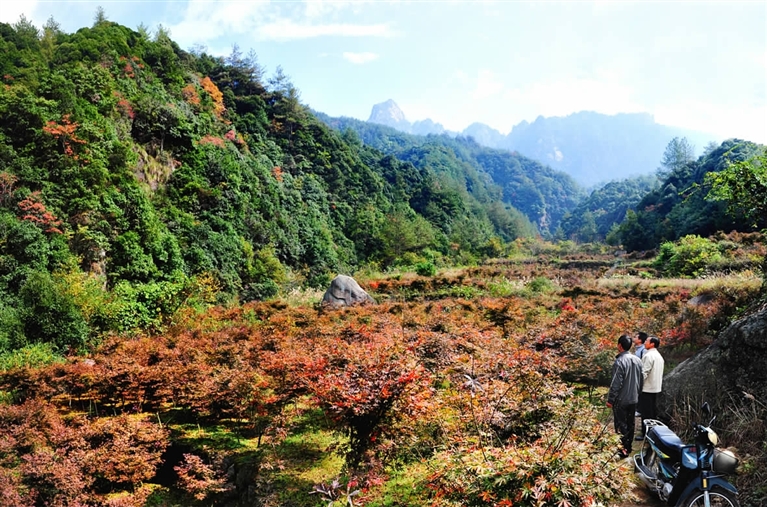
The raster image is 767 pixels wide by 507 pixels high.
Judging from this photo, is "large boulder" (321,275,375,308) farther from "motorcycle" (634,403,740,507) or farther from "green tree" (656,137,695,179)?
"green tree" (656,137,695,179)

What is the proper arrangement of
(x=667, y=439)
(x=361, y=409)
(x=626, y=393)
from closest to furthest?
(x=667, y=439) → (x=361, y=409) → (x=626, y=393)

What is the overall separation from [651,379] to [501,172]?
14519 centimetres

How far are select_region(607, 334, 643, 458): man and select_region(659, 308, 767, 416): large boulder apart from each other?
2.43 ft

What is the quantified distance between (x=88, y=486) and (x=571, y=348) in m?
7.14

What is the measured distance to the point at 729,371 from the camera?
5.15 m

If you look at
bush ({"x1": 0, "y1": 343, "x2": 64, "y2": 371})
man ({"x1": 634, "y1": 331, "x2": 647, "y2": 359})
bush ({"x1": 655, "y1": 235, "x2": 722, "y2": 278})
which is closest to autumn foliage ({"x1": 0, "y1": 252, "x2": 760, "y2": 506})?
man ({"x1": 634, "y1": 331, "x2": 647, "y2": 359})

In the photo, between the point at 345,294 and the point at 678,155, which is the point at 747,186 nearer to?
the point at 345,294

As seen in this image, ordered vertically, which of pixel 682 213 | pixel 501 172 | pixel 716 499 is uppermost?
pixel 501 172

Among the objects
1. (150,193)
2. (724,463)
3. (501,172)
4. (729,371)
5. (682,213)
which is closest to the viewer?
(724,463)

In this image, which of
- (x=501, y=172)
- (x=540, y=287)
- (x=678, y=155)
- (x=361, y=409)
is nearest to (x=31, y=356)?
(x=361, y=409)

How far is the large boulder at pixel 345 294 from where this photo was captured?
17.1 m

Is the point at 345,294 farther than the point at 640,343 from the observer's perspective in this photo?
Yes

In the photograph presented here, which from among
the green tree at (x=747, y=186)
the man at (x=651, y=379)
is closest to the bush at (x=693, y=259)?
the green tree at (x=747, y=186)

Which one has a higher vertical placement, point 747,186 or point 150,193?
point 150,193
